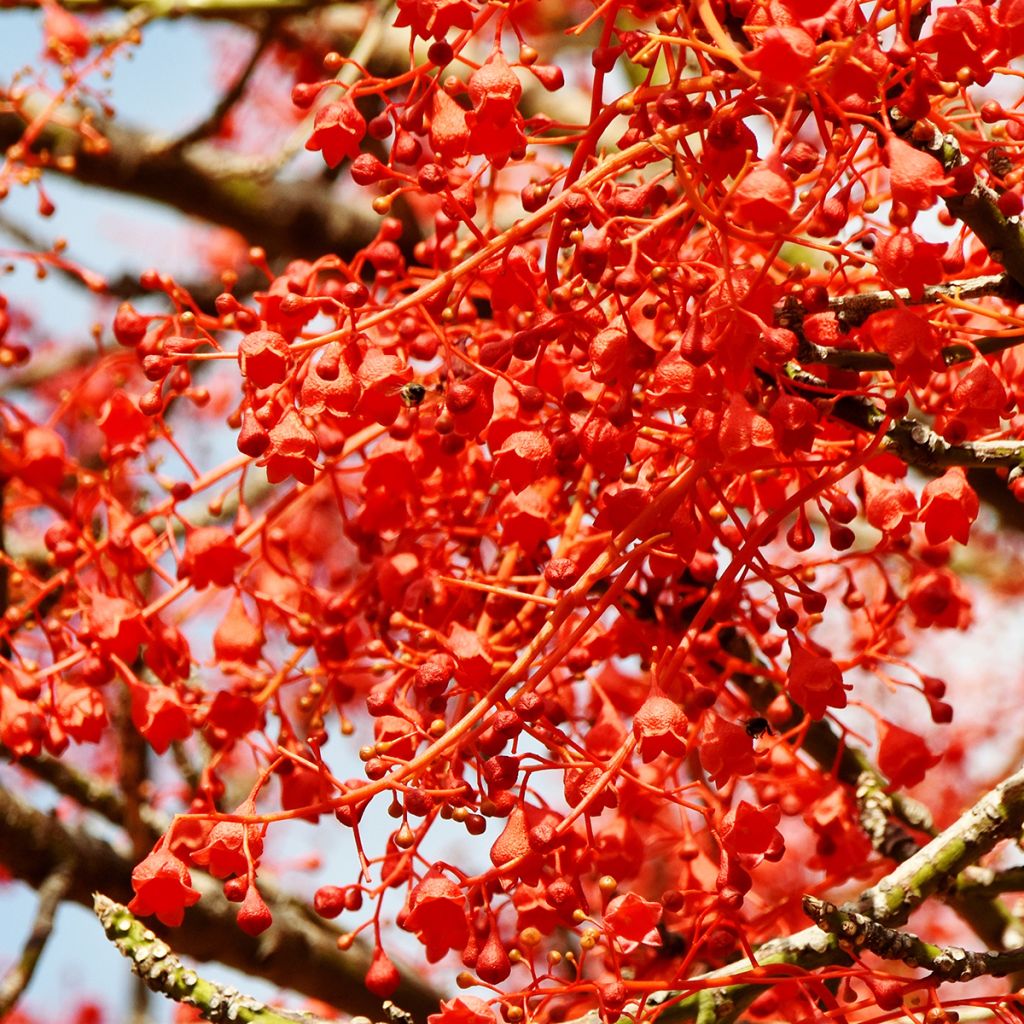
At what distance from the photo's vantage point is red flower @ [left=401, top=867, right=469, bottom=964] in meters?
1.11

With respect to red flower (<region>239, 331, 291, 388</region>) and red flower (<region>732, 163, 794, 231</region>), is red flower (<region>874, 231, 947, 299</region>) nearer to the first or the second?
red flower (<region>732, 163, 794, 231</region>)

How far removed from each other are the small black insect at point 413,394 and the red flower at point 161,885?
39 centimetres

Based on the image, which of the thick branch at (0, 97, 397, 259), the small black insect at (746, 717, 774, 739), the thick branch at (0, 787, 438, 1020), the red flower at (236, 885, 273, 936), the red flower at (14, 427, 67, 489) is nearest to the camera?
the red flower at (236, 885, 273, 936)

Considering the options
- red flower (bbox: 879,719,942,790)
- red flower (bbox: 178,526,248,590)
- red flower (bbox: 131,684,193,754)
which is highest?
red flower (bbox: 178,526,248,590)

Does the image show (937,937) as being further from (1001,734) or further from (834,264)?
(834,264)

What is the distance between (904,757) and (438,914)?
19.5 inches

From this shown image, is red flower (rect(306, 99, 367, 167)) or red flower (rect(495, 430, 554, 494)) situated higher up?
red flower (rect(306, 99, 367, 167))

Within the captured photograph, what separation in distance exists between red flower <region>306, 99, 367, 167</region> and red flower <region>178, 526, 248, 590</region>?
391mm

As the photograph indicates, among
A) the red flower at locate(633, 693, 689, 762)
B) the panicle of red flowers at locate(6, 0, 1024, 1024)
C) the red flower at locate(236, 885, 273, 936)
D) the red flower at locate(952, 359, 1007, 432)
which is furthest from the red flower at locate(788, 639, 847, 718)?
the red flower at locate(236, 885, 273, 936)

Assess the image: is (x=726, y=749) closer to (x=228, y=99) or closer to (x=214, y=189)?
(x=228, y=99)

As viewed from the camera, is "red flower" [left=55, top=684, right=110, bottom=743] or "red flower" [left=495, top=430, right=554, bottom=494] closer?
"red flower" [left=495, top=430, right=554, bottom=494]

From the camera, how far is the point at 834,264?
131 cm

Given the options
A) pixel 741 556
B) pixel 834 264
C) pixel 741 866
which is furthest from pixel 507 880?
pixel 834 264

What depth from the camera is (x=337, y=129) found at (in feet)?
3.81
